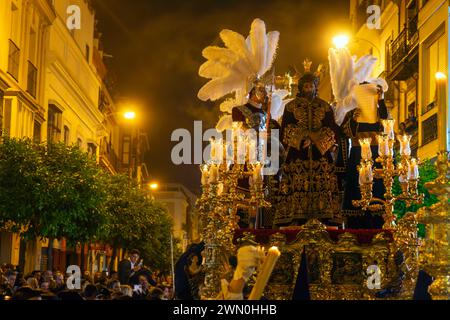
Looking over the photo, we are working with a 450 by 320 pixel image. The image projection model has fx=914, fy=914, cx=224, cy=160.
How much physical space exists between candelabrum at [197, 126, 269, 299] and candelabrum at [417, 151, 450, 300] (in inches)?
123

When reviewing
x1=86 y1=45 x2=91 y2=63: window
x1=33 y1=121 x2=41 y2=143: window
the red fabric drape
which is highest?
x1=86 y1=45 x2=91 y2=63: window

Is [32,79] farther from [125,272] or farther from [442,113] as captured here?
[442,113]

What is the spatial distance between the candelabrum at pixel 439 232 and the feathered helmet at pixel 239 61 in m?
6.39

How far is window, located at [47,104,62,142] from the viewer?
32734 millimetres

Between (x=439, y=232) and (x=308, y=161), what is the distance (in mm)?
4335

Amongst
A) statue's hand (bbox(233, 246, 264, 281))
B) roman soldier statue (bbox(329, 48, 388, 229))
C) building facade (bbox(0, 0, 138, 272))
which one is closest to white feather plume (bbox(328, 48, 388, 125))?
roman soldier statue (bbox(329, 48, 388, 229))

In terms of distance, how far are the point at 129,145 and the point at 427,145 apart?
1777 inches

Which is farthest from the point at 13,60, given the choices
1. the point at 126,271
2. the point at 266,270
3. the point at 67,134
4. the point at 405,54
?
the point at 266,270

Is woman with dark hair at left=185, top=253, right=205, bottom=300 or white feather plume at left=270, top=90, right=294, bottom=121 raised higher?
white feather plume at left=270, top=90, right=294, bottom=121

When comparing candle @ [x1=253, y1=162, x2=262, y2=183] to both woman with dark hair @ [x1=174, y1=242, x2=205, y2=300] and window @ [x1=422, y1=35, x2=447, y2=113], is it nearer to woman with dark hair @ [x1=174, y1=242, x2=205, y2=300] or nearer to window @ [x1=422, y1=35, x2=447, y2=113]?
woman with dark hair @ [x1=174, y1=242, x2=205, y2=300]

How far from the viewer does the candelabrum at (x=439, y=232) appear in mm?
7895

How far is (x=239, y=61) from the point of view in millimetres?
14562

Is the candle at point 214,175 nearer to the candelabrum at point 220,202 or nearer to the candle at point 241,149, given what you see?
the candelabrum at point 220,202

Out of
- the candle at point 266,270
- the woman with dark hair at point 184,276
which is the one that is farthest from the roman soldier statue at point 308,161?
the candle at point 266,270
